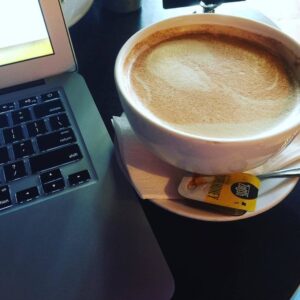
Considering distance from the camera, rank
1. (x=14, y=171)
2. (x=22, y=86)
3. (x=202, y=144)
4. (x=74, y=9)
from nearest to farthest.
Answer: (x=202, y=144)
(x=14, y=171)
(x=22, y=86)
(x=74, y=9)

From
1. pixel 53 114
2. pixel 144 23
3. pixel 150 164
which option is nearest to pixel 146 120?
pixel 150 164

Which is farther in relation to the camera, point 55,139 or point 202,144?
point 55,139

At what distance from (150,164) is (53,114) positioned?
153mm

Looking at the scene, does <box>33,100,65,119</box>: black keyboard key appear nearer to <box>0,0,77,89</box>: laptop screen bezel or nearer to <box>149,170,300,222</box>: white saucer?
<box>0,0,77,89</box>: laptop screen bezel

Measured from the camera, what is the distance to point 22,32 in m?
0.44

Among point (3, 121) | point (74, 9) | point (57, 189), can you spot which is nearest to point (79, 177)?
point (57, 189)

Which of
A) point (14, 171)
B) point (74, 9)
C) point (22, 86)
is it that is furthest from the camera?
point (74, 9)

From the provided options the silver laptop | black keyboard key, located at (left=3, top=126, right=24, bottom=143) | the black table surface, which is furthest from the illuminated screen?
the black table surface

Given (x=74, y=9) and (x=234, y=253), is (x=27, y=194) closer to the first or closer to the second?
(x=234, y=253)

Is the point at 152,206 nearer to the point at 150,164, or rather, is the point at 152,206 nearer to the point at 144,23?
the point at 150,164

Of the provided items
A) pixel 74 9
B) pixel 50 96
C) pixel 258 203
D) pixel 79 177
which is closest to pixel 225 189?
pixel 258 203

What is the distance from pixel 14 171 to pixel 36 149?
0.04 metres

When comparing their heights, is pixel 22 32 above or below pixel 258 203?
above

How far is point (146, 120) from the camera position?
0.94 ft
